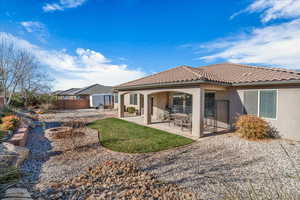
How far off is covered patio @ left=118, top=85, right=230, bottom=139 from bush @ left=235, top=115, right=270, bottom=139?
1894 millimetres

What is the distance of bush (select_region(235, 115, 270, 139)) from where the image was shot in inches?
309

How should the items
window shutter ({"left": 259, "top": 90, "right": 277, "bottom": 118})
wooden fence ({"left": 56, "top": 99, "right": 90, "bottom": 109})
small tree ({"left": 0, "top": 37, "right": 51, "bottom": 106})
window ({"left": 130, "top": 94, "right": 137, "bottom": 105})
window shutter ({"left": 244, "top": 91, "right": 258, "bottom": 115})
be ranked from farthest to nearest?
wooden fence ({"left": 56, "top": 99, "right": 90, "bottom": 109}) < window ({"left": 130, "top": 94, "right": 137, "bottom": 105}) < small tree ({"left": 0, "top": 37, "right": 51, "bottom": 106}) < window shutter ({"left": 244, "top": 91, "right": 258, "bottom": 115}) < window shutter ({"left": 259, "top": 90, "right": 277, "bottom": 118})

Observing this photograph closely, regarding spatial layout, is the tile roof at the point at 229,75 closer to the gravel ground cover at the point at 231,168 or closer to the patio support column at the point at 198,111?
the patio support column at the point at 198,111

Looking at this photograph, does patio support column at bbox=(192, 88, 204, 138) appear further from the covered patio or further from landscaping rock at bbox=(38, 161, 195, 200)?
landscaping rock at bbox=(38, 161, 195, 200)

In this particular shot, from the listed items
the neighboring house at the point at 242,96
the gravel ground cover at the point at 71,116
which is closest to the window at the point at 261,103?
the neighboring house at the point at 242,96

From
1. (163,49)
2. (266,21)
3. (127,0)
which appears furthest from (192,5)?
(163,49)

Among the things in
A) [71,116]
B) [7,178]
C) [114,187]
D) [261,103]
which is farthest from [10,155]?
[71,116]

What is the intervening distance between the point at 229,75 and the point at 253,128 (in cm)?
481

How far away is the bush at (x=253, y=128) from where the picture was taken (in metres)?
7.85

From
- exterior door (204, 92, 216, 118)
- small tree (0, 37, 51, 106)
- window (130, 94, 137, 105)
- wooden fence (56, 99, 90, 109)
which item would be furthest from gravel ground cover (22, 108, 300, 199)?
wooden fence (56, 99, 90, 109)

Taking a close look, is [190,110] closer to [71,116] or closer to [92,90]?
[71,116]

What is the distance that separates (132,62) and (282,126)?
18.7 metres

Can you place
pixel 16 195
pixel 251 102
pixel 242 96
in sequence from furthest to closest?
pixel 242 96
pixel 251 102
pixel 16 195

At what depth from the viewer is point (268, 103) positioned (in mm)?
8352
